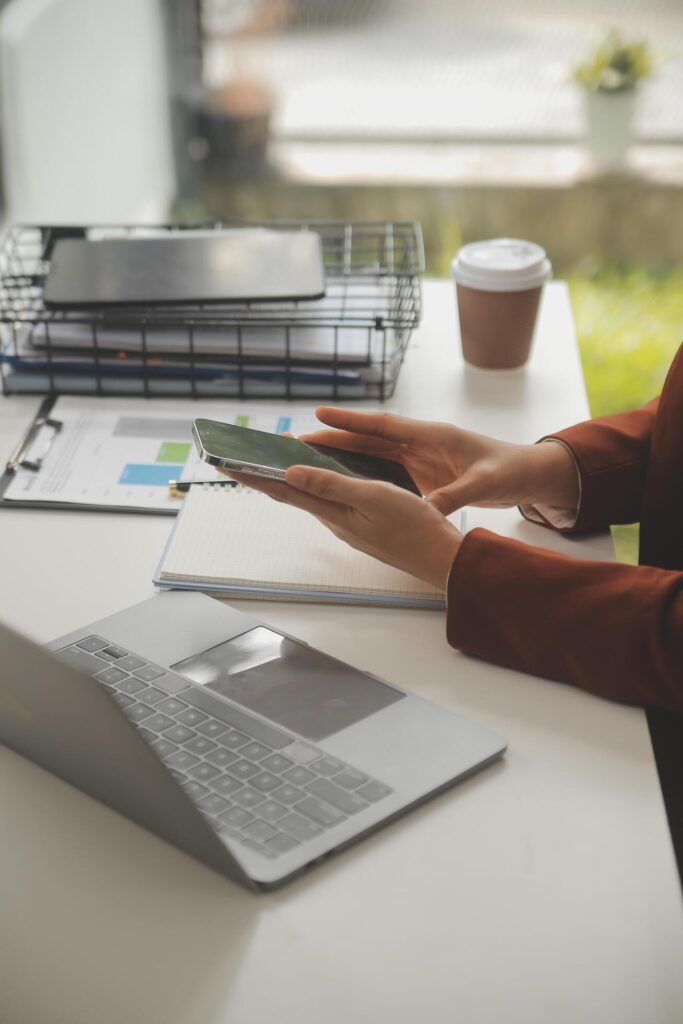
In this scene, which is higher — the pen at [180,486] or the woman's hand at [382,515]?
the woman's hand at [382,515]

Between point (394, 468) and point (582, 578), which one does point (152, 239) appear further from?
point (582, 578)

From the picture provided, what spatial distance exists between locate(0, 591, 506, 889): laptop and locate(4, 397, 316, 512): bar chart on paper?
20 centimetres

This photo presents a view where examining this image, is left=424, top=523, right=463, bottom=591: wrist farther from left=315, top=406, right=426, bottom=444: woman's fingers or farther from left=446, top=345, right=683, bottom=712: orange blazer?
left=315, top=406, right=426, bottom=444: woman's fingers

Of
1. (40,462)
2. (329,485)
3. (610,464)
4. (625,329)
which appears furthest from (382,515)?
(625,329)

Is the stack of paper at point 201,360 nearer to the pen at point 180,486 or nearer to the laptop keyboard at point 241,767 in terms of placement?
the pen at point 180,486

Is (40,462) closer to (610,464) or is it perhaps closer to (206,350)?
(206,350)

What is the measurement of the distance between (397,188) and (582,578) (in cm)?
260

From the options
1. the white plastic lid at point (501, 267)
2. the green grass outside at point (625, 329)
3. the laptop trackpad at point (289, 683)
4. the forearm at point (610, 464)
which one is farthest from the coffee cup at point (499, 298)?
the green grass outside at point (625, 329)

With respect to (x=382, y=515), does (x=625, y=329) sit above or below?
below

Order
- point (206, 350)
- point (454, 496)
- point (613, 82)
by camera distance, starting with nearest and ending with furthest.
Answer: point (454, 496), point (206, 350), point (613, 82)

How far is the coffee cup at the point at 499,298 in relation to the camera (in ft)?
3.84

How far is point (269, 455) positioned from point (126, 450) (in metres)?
0.30

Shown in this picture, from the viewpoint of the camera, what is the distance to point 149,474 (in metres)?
1.02

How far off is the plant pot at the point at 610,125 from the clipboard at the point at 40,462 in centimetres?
231
